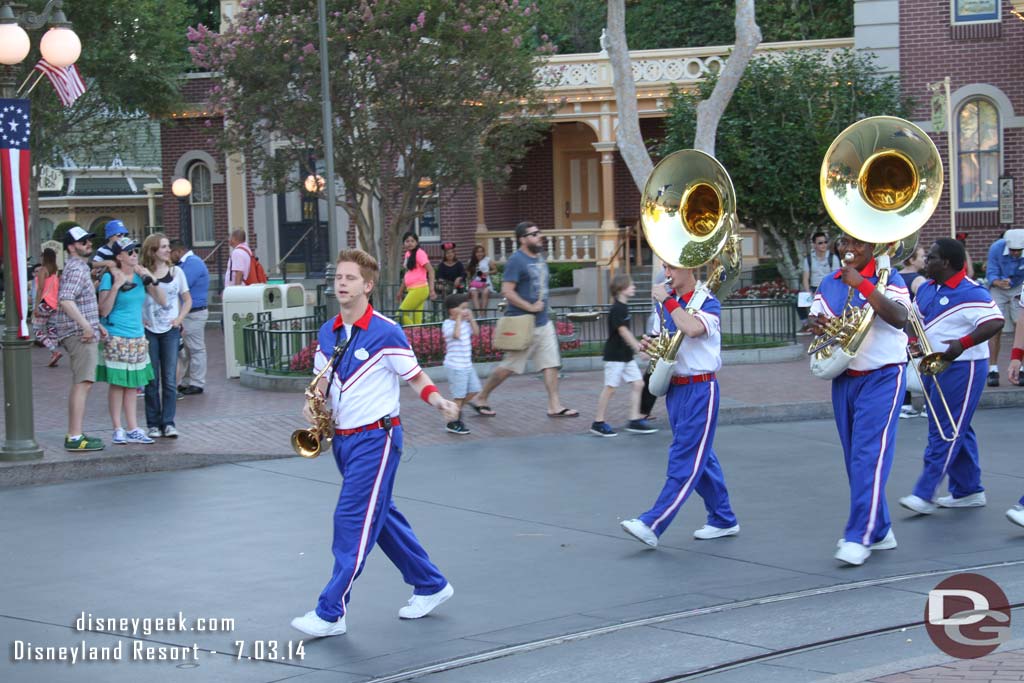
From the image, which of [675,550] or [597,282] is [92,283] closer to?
[675,550]

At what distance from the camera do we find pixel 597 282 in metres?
27.0

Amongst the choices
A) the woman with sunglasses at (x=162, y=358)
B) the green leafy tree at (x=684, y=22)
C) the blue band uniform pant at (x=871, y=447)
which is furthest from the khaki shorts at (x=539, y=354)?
the green leafy tree at (x=684, y=22)

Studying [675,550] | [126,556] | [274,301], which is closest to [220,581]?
[126,556]

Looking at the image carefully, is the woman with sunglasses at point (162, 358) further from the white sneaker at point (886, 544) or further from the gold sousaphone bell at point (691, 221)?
the white sneaker at point (886, 544)

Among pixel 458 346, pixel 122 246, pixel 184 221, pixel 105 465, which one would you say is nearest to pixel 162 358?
pixel 122 246

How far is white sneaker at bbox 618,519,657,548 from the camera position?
763 cm

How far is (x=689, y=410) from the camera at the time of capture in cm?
764

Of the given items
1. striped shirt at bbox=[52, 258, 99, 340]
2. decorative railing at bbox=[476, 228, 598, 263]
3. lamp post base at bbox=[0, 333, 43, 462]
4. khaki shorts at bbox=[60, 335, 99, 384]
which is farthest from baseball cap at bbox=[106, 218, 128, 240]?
decorative railing at bbox=[476, 228, 598, 263]

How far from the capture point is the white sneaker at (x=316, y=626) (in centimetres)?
611

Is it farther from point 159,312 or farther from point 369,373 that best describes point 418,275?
point 369,373

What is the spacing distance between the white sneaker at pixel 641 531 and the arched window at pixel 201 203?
80.6ft

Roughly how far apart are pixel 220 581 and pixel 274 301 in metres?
10.8

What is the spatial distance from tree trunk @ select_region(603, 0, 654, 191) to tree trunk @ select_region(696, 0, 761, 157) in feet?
2.81

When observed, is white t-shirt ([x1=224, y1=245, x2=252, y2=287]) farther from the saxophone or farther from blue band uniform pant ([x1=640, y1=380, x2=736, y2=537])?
the saxophone
